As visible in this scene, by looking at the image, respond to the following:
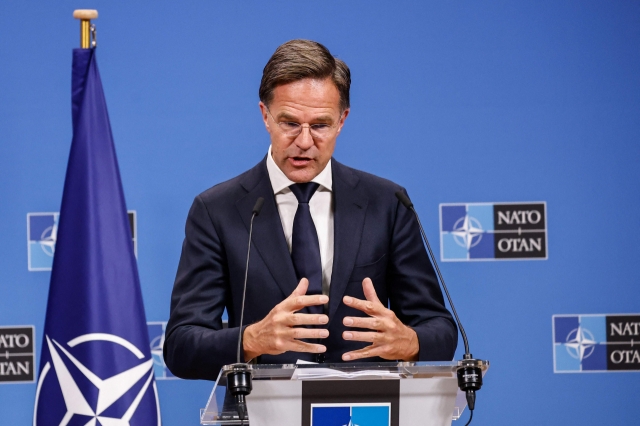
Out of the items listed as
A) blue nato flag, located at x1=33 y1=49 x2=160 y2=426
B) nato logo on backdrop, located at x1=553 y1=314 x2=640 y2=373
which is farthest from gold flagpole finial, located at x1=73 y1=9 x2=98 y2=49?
nato logo on backdrop, located at x1=553 y1=314 x2=640 y2=373

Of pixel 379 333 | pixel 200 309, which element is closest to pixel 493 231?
pixel 200 309

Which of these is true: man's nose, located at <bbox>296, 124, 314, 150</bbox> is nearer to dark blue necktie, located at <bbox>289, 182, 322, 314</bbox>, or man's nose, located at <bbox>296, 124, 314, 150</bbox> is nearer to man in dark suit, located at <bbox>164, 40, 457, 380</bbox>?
man in dark suit, located at <bbox>164, 40, 457, 380</bbox>

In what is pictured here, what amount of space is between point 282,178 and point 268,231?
0.17m

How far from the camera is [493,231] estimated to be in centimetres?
333

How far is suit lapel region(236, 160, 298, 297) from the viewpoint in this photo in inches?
87.6

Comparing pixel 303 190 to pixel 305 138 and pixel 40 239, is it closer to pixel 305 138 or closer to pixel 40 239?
pixel 305 138

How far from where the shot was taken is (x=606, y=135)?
3.37m

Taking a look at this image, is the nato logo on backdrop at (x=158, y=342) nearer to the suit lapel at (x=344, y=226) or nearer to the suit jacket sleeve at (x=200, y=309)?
the suit jacket sleeve at (x=200, y=309)

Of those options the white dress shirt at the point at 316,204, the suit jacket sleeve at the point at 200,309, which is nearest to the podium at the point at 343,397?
the suit jacket sleeve at the point at 200,309

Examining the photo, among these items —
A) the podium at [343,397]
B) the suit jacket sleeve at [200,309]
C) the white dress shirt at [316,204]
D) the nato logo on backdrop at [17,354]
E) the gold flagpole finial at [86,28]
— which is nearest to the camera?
the podium at [343,397]

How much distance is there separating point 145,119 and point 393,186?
1305 mm

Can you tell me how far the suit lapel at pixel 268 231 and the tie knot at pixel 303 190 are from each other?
0.22 feet

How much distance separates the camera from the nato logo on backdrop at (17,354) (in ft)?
10.8

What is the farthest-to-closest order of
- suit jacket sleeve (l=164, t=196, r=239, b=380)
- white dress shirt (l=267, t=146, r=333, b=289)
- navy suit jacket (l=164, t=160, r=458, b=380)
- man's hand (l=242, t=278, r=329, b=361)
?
white dress shirt (l=267, t=146, r=333, b=289)
navy suit jacket (l=164, t=160, r=458, b=380)
suit jacket sleeve (l=164, t=196, r=239, b=380)
man's hand (l=242, t=278, r=329, b=361)
